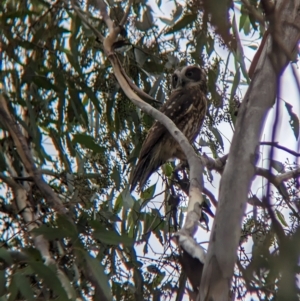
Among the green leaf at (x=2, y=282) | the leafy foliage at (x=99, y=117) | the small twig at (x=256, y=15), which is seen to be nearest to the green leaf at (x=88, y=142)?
the leafy foliage at (x=99, y=117)

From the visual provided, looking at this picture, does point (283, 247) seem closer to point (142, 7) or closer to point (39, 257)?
point (39, 257)

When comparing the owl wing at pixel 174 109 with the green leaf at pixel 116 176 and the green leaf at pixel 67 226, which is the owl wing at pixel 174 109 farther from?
the green leaf at pixel 67 226

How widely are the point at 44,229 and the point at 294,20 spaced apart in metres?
0.78

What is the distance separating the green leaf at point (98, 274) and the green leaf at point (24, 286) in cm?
15

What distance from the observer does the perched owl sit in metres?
2.81

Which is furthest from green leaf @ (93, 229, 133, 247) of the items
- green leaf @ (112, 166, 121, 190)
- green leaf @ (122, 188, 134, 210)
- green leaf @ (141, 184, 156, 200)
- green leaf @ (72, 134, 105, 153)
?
green leaf @ (141, 184, 156, 200)

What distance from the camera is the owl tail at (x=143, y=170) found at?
273 cm

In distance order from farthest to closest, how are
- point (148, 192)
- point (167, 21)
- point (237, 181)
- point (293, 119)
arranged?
point (148, 192) < point (167, 21) < point (293, 119) < point (237, 181)

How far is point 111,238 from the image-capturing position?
173 cm

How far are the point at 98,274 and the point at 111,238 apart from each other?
9 centimetres

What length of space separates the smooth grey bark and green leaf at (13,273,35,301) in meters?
0.50

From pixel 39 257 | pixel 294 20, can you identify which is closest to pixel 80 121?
pixel 39 257

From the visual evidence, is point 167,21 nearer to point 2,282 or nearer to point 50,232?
point 50,232

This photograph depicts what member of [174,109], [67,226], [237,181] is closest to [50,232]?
[67,226]
